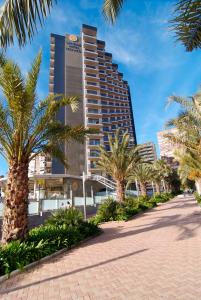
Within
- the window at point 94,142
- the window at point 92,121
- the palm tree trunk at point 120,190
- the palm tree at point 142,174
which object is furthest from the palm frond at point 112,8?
the window at point 92,121

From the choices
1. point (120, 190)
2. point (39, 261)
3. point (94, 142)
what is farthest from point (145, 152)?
point (39, 261)

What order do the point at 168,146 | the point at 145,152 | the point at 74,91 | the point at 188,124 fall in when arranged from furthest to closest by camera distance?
the point at 74,91, the point at 145,152, the point at 168,146, the point at 188,124

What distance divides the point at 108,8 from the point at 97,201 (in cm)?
2057

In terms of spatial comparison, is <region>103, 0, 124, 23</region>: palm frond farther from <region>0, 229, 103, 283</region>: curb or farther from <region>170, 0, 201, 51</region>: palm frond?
<region>0, 229, 103, 283</region>: curb

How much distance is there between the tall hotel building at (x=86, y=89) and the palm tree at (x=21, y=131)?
137ft

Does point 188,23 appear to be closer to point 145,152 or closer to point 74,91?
point 145,152

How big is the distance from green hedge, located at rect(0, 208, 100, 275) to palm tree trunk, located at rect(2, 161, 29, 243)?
1.34ft

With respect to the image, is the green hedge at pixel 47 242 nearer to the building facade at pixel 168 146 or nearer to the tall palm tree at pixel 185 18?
the tall palm tree at pixel 185 18

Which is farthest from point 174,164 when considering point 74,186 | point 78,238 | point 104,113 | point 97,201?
point 78,238

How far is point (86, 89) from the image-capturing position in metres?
59.0

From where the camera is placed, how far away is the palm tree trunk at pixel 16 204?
6992 mm

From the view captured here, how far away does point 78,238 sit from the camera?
8.82 m

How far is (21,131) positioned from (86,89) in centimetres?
5374

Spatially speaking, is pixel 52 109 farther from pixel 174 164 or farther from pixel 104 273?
pixel 174 164
